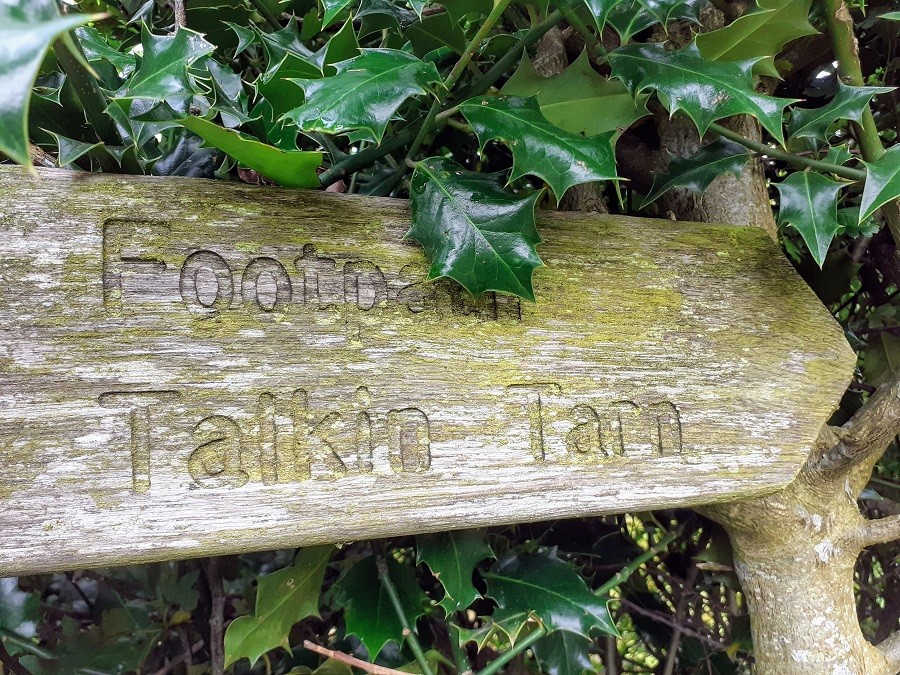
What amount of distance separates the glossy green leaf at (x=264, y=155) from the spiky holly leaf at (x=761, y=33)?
39 centimetres

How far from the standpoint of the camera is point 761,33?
57 cm

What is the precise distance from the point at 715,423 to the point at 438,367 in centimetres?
29

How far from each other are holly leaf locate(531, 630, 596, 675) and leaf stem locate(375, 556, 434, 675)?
15 cm

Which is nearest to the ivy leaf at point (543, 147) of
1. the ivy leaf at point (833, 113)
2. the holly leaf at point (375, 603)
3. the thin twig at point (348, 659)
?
the ivy leaf at point (833, 113)

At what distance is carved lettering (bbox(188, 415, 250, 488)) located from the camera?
44 centimetres

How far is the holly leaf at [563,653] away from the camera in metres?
0.73

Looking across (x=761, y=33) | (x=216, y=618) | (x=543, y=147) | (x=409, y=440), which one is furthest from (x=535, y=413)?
(x=216, y=618)

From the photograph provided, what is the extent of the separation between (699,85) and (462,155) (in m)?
0.41

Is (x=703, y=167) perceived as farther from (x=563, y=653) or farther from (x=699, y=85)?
(x=563, y=653)

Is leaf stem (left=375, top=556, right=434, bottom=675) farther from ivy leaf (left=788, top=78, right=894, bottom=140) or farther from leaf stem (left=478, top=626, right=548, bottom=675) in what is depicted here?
ivy leaf (left=788, top=78, right=894, bottom=140)

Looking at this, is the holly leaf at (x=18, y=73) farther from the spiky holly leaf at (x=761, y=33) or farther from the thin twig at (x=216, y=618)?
the thin twig at (x=216, y=618)

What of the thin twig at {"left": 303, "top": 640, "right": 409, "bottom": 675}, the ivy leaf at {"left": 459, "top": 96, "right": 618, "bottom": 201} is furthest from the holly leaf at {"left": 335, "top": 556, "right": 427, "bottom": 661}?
the ivy leaf at {"left": 459, "top": 96, "right": 618, "bottom": 201}

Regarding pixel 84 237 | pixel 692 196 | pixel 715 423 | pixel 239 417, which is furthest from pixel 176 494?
pixel 692 196

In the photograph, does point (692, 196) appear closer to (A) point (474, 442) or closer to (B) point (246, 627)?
(A) point (474, 442)
